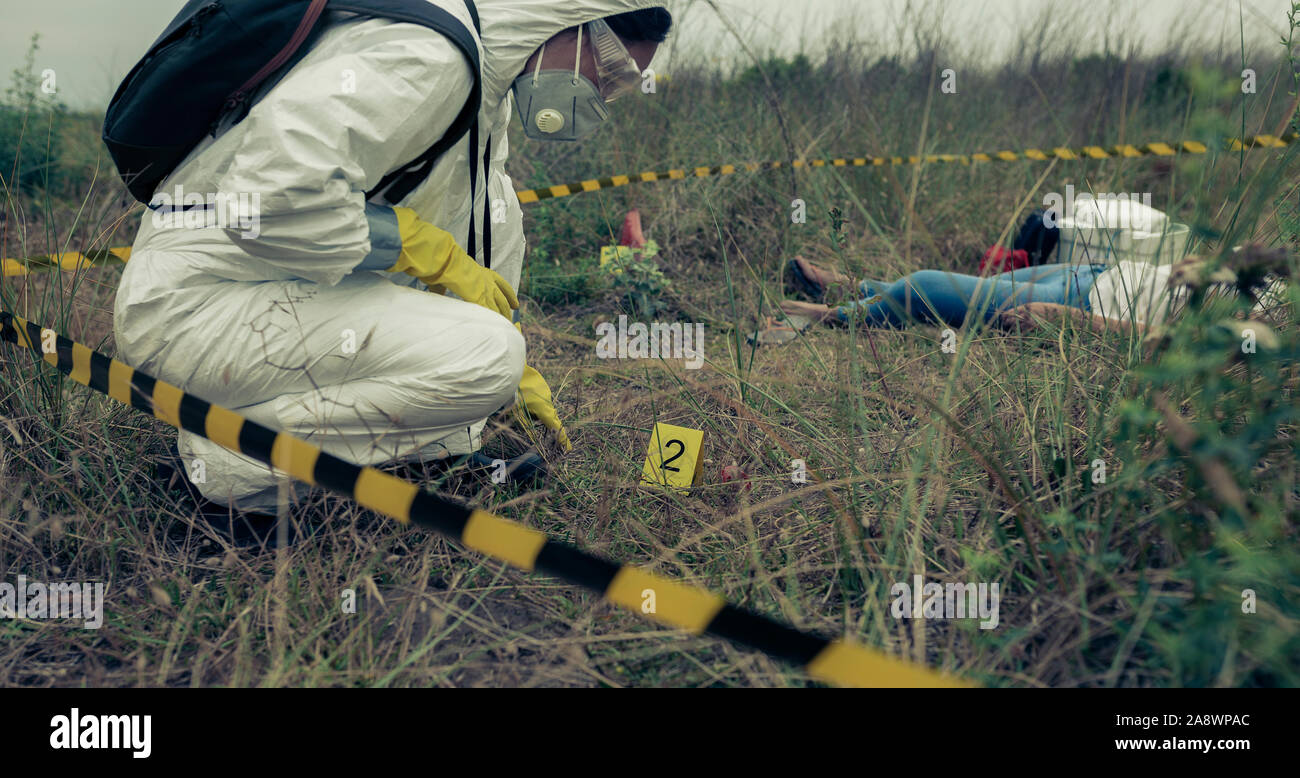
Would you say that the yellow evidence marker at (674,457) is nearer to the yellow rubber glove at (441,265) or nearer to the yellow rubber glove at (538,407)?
the yellow rubber glove at (538,407)

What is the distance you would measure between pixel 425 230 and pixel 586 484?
2.41ft

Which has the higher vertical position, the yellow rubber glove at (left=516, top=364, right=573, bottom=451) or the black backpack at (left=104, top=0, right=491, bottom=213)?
the black backpack at (left=104, top=0, right=491, bottom=213)

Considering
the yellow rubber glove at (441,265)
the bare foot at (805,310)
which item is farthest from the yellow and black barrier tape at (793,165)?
the yellow rubber glove at (441,265)

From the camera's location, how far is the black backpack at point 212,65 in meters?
1.54

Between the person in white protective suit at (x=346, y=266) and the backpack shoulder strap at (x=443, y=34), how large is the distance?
0.08 ft

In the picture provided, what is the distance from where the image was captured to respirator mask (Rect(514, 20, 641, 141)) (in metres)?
2.03

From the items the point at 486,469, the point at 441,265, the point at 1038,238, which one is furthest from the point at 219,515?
the point at 1038,238

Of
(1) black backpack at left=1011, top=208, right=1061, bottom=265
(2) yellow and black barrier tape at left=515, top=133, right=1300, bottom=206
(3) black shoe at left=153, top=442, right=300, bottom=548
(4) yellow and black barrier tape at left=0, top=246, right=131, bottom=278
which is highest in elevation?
(2) yellow and black barrier tape at left=515, top=133, right=1300, bottom=206

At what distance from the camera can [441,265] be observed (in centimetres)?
189

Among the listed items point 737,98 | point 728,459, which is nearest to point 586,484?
point 728,459

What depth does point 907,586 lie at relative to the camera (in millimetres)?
1475

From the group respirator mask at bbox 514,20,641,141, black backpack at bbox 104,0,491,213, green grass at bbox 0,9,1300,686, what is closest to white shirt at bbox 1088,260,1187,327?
green grass at bbox 0,9,1300,686

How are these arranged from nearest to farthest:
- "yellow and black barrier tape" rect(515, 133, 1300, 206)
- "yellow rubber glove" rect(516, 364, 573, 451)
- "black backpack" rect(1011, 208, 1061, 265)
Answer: "yellow rubber glove" rect(516, 364, 573, 451) < "black backpack" rect(1011, 208, 1061, 265) < "yellow and black barrier tape" rect(515, 133, 1300, 206)

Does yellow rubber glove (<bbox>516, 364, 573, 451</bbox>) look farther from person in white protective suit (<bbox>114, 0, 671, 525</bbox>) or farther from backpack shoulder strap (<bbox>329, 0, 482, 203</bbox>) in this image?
backpack shoulder strap (<bbox>329, 0, 482, 203</bbox>)
